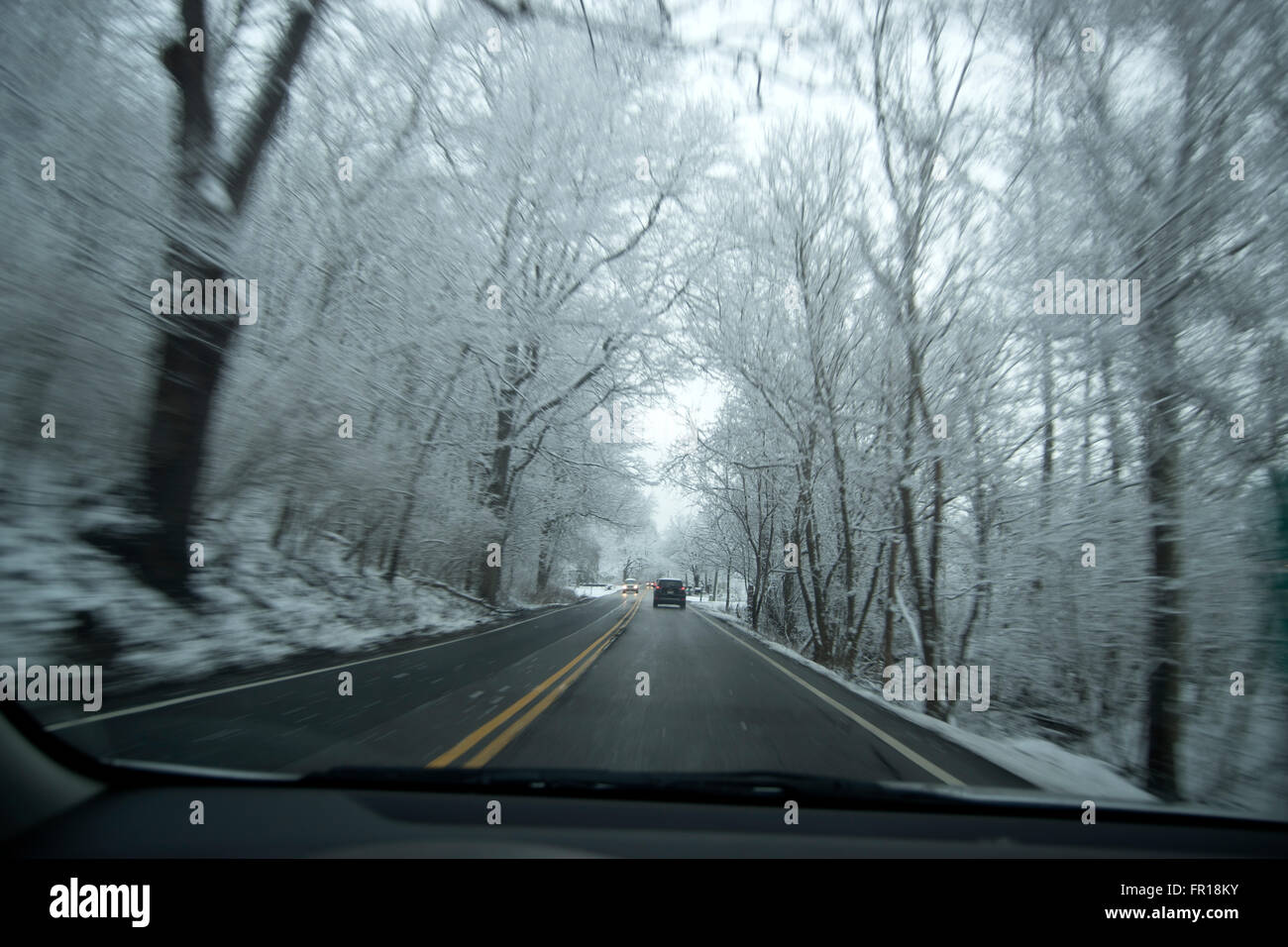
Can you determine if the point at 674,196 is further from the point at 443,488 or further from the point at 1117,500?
the point at 1117,500

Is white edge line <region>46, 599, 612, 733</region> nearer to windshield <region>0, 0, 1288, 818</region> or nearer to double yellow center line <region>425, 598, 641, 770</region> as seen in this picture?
windshield <region>0, 0, 1288, 818</region>

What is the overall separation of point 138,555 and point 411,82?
9755mm

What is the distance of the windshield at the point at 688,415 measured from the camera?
4930mm

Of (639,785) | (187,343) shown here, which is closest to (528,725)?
(639,785)

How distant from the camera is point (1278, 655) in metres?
5.02

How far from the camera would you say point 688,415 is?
55.7 ft

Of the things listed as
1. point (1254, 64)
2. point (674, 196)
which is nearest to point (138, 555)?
point (1254, 64)

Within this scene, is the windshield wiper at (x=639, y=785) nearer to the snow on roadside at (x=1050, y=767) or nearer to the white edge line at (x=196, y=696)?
the snow on roadside at (x=1050, y=767)

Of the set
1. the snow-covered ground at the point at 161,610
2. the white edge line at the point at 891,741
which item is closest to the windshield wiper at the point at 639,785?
the white edge line at the point at 891,741

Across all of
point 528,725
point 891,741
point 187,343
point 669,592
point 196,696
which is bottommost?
point 669,592

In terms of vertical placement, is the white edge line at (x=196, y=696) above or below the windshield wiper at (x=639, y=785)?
below

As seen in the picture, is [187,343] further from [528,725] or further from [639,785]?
[639,785]
